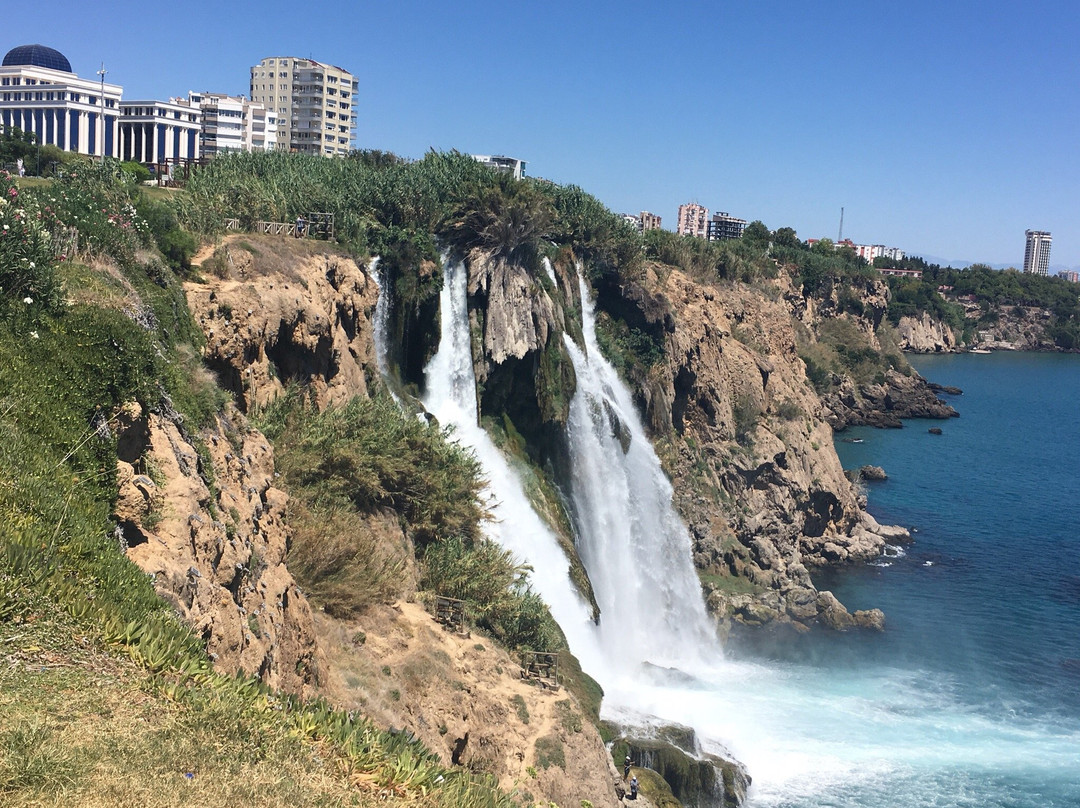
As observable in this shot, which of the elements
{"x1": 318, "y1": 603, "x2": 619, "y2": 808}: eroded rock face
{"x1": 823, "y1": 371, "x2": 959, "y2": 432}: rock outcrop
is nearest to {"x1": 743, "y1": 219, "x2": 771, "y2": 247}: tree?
{"x1": 823, "y1": 371, "x2": 959, "y2": 432}: rock outcrop

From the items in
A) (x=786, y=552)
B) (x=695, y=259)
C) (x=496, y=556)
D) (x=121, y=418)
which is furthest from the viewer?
(x=695, y=259)

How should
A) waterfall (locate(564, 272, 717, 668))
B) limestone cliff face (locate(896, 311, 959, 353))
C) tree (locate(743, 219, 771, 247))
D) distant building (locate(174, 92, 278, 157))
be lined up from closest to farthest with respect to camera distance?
waterfall (locate(564, 272, 717, 668))
tree (locate(743, 219, 771, 247))
distant building (locate(174, 92, 278, 157))
limestone cliff face (locate(896, 311, 959, 353))

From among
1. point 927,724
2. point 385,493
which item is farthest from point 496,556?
point 927,724

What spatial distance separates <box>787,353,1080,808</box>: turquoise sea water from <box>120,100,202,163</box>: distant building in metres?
62.0

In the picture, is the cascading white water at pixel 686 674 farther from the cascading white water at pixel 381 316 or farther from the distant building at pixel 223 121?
the distant building at pixel 223 121

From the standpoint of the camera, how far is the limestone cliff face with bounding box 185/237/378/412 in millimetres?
19609

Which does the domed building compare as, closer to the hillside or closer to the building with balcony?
the building with balcony

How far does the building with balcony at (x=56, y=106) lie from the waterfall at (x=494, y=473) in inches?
2085

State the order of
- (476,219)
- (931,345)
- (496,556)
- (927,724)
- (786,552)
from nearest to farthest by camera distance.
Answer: (496,556) < (927,724) < (476,219) < (786,552) < (931,345)

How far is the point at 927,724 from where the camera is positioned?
1089 inches

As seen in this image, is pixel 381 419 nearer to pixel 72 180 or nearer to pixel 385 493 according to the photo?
pixel 385 493

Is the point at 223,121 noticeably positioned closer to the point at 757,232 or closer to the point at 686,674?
the point at 757,232

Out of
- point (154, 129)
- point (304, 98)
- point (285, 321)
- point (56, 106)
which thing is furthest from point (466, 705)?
point (304, 98)

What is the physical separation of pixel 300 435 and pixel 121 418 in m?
8.54
